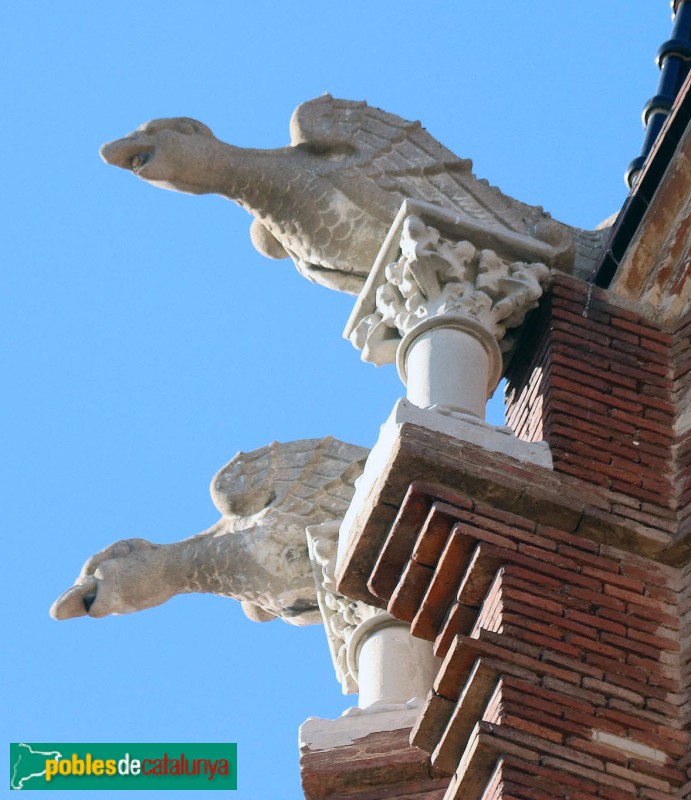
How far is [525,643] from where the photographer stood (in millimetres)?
8055

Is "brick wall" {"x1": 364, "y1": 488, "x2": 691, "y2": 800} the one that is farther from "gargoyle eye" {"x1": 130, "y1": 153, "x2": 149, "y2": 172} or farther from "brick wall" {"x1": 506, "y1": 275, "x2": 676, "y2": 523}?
"gargoyle eye" {"x1": 130, "y1": 153, "x2": 149, "y2": 172}

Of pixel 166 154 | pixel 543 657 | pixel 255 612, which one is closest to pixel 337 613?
pixel 255 612

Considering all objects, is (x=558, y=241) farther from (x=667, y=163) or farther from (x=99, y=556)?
(x=99, y=556)

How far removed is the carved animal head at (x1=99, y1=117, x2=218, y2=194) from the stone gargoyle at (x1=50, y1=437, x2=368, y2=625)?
185cm

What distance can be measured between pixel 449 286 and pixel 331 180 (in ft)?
3.35

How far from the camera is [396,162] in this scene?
36.2 feet

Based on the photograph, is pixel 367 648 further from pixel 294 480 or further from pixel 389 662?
pixel 294 480

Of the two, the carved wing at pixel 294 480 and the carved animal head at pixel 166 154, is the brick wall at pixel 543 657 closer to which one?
the carved animal head at pixel 166 154

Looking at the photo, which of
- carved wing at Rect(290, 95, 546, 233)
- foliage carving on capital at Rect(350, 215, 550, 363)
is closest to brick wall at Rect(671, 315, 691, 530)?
foliage carving on capital at Rect(350, 215, 550, 363)

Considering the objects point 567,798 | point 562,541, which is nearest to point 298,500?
point 562,541

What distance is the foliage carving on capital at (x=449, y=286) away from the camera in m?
10.0

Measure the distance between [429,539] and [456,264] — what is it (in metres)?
1.99

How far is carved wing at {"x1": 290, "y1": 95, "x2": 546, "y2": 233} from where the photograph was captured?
10.8 m

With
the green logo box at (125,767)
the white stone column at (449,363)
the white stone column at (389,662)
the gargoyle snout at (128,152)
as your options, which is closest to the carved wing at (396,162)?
the gargoyle snout at (128,152)
